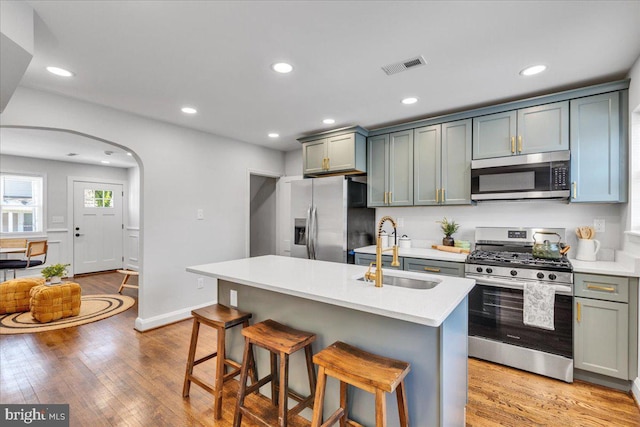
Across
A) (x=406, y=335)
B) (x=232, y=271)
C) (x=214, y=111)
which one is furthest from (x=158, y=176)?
(x=406, y=335)

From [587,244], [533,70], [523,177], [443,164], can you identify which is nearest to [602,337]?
[587,244]

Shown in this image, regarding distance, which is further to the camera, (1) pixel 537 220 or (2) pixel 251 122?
(2) pixel 251 122

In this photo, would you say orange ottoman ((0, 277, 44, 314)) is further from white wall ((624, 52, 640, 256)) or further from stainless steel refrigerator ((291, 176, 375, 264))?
white wall ((624, 52, 640, 256))

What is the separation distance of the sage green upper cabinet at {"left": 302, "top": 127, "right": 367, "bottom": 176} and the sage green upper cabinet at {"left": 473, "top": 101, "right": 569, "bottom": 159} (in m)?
1.30

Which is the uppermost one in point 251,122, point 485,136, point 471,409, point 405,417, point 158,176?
point 251,122

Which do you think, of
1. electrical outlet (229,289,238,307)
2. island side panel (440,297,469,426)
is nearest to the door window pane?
electrical outlet (229,289,238,307)

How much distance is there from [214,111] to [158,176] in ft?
3.57

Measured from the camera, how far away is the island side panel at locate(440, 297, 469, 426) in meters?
1.49

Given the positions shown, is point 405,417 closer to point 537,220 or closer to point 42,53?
point 537,220

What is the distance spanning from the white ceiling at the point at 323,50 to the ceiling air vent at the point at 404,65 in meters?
0.06

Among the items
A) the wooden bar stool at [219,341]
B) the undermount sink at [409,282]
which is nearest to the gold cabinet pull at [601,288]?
the undermount sink at [409,282]

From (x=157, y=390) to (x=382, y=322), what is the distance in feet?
6.19

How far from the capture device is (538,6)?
5.38ft

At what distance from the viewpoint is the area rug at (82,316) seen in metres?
3.54
